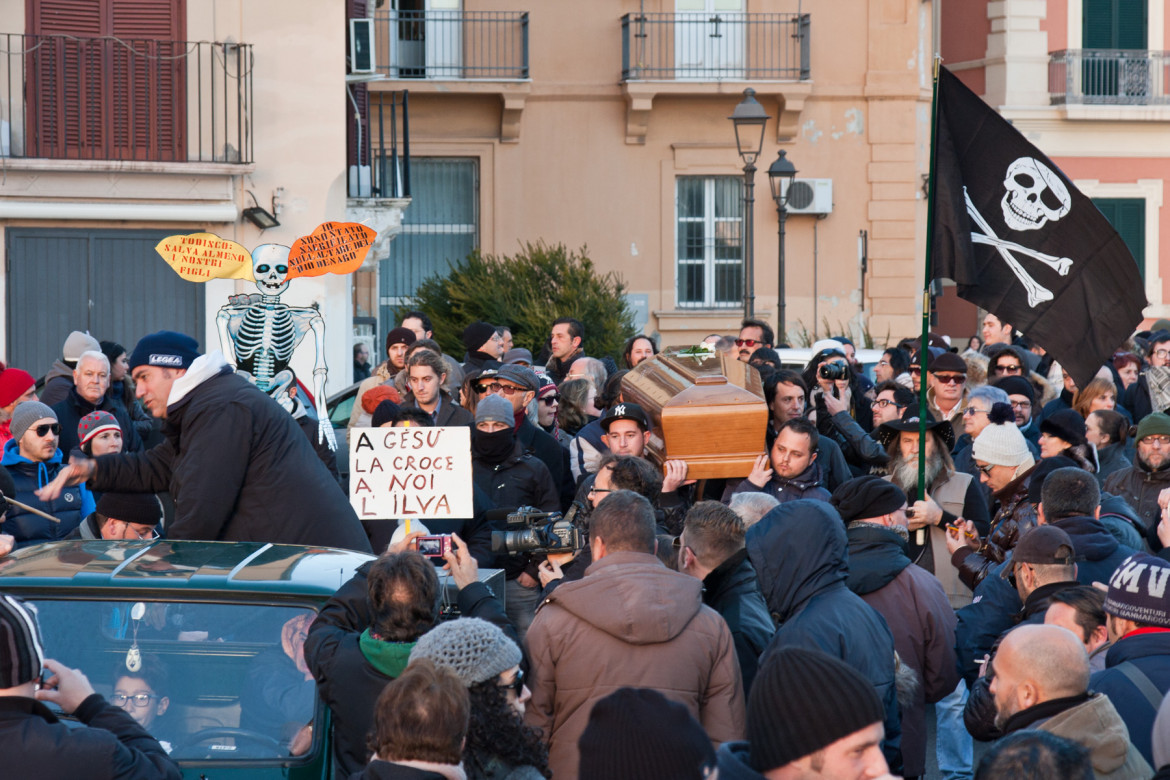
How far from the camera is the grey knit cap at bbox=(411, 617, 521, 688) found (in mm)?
3928

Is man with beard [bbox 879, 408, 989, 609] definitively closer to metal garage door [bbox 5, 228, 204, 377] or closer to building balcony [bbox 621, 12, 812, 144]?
metal garage door [bbox 5, 228, 204, 377]

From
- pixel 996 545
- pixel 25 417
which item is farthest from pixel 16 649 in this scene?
pixel 25 417

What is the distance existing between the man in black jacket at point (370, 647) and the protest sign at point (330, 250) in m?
5.23

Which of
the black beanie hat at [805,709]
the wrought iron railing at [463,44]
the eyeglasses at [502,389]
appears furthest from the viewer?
the wrought iron railing at [463,44]

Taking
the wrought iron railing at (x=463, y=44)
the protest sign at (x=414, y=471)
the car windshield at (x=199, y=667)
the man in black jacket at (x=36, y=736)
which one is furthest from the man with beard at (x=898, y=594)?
the wrought iron railing at (x=463, y=44)

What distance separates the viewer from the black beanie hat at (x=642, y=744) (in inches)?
125

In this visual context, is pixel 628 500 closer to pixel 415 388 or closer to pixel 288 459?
pixel 288 459

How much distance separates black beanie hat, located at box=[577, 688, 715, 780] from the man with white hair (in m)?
7.09

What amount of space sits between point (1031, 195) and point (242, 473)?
413cm

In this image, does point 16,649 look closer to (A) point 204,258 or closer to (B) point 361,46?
(A) point 204,258

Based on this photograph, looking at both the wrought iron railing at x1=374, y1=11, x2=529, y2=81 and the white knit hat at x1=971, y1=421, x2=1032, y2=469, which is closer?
the white knit hat at x1=971, y1=421, x2=1032, y2=469

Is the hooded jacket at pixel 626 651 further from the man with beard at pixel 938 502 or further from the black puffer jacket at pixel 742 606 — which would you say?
the man with beard at pixel 938 502

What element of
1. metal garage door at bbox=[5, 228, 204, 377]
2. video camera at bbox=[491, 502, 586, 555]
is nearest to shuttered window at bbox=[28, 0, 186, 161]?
metal garage door at bbox=[5, 228, 204, 377]

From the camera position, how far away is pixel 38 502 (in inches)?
309
